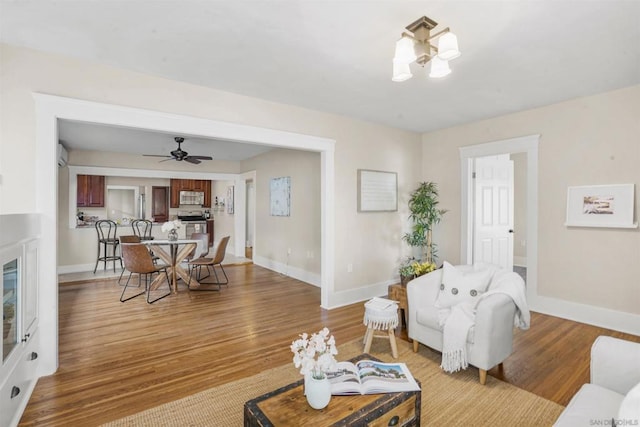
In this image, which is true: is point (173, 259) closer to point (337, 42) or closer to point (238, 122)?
point (238, 122)

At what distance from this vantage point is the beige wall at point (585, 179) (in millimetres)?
3342

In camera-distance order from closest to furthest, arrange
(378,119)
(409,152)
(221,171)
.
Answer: (378,119) → (409,152) → (221,171)

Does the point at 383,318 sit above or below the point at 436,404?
above

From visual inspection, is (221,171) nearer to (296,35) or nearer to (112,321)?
(112,321)

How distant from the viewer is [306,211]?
18.4 feet

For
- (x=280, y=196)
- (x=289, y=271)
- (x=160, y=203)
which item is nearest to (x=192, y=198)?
(x=160, y=203)

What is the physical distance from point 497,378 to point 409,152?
11.6ft

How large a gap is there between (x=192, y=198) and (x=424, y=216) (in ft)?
22.1

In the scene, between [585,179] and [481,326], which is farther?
[585,179]

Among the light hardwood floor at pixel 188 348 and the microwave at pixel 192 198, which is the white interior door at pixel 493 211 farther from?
the microwave at pixel 192 198

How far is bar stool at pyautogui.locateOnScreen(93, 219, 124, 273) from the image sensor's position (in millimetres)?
6270

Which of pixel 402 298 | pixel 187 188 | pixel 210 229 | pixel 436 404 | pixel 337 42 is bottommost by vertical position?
pixel 436 404

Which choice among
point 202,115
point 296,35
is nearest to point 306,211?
point 202,115

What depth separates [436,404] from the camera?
212 centimetres
